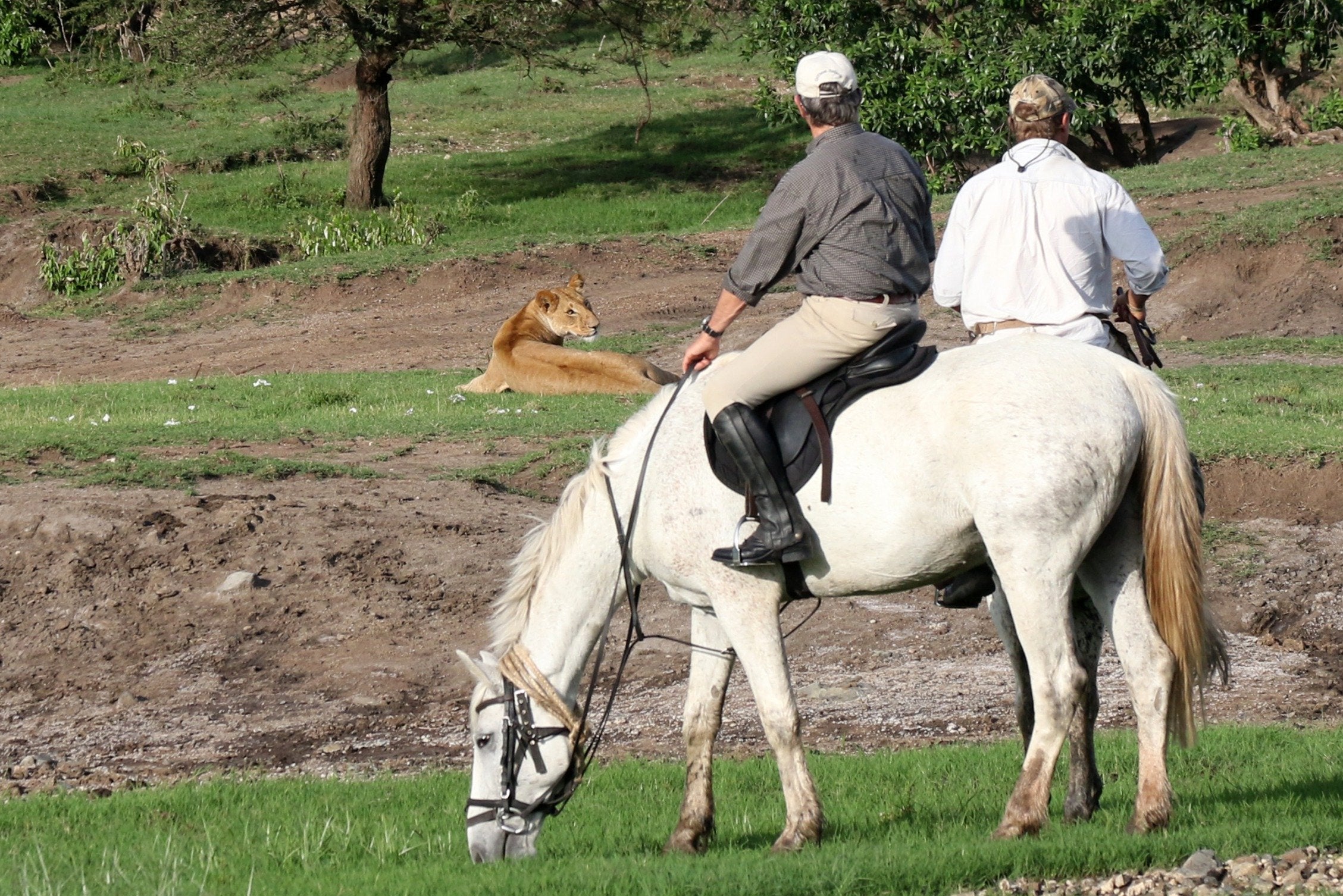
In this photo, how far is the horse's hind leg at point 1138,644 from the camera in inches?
209

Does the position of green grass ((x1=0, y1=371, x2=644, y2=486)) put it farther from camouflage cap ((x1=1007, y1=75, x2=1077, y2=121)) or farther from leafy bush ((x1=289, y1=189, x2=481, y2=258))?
leafy bush ((x1=289, y1=189, x2=481, y2=258))

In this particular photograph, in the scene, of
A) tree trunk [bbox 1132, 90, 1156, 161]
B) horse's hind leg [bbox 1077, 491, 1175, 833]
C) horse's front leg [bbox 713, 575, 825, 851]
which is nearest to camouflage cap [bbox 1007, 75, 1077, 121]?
horse's hind leg [bbox 1077, 491, 1175, 833]

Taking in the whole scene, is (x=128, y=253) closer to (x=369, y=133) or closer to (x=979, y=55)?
(x=369, y=133)

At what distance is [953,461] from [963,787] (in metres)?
1.71

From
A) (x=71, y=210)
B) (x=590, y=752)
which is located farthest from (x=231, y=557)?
(x=71, y=210)

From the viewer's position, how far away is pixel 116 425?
13.7 m

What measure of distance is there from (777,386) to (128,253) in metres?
20.3

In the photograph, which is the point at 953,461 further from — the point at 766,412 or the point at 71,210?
the point at 71,210

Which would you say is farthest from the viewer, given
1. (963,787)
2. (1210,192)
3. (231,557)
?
(1210,192)

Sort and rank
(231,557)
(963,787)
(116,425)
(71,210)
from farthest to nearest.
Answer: (71,210), (116,425), (231,557), (963,787)

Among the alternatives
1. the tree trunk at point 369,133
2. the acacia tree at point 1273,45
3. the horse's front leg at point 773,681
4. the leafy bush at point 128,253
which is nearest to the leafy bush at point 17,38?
the tree trunk at point 369,133

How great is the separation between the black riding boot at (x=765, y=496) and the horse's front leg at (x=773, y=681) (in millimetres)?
138

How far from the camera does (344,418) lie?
46.9ft

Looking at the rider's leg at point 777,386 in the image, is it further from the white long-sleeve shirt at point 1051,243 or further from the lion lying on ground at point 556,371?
the lion lying on ground at point 556,371
